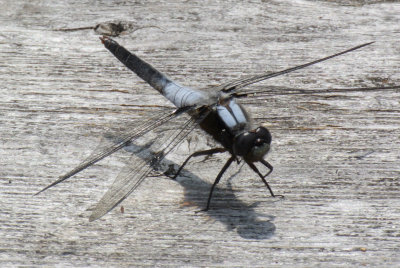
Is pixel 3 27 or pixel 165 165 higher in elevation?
pixel 3 27

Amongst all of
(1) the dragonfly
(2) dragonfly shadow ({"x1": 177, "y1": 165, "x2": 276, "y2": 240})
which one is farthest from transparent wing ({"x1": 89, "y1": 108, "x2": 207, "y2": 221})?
(2) dragonfly shadow ({"x1": 177, "y1": 165, "x2": 276, "y2": 240})

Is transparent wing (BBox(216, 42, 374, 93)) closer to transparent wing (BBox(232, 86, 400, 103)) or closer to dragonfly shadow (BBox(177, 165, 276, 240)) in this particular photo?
transparent wing (BBox(232, 86, 400, 103))

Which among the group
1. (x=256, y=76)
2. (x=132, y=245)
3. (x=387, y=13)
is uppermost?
(x=387, y=13)

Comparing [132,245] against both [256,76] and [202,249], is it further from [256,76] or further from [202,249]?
[256,76]

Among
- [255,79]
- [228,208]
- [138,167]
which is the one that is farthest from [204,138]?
[228,208]

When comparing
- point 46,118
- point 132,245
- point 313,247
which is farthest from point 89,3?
point 313,247

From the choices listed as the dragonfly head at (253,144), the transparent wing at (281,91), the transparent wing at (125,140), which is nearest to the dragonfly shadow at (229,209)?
the dragonfly head at (253,144)

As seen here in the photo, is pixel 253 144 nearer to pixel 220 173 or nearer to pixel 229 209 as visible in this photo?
pixel 220 173
